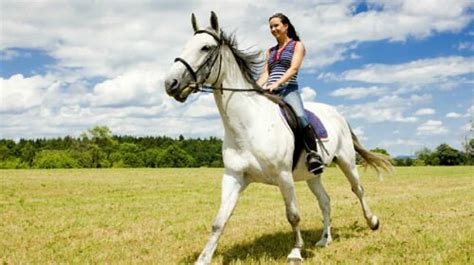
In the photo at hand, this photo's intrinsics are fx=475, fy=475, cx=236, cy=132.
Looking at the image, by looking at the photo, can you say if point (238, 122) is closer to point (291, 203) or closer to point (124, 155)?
point (291, 203)

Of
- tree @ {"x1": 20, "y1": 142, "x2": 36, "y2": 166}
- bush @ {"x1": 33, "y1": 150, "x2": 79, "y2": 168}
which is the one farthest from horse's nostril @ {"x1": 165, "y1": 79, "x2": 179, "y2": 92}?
tree @ {"x1": 20, "y1": 142, "x2": 36, "y2": 166}

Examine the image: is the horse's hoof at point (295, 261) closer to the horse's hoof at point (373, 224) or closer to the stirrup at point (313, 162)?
the stirrup at point (313, 162)

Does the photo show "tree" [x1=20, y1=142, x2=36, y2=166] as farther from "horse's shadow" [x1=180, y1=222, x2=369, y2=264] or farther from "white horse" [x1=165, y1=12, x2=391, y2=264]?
"white horse" [x1=165, y1=12, x2=391, y2=264]

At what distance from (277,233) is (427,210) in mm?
6175

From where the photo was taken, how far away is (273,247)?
27.7 feet

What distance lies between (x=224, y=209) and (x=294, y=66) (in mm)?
2384

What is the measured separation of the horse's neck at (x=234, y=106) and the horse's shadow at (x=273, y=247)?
199 centimetres

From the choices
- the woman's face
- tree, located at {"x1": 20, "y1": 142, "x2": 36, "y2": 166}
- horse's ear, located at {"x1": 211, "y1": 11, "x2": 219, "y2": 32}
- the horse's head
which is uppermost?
Result: tree, located at {"x1": 20, "y1": 142, "x2": 36, "y2": 166}

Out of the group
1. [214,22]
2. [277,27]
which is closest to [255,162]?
[214,22]

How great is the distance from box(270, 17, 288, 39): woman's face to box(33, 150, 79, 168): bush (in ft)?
339

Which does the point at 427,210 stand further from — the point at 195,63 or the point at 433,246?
the point at 195,63

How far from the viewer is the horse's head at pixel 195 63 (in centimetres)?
577

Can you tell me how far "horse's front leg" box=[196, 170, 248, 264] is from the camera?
21.2 feet

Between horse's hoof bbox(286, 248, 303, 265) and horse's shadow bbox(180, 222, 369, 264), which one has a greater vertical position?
horse's hoof bbox(286, 248, 303, 265)
